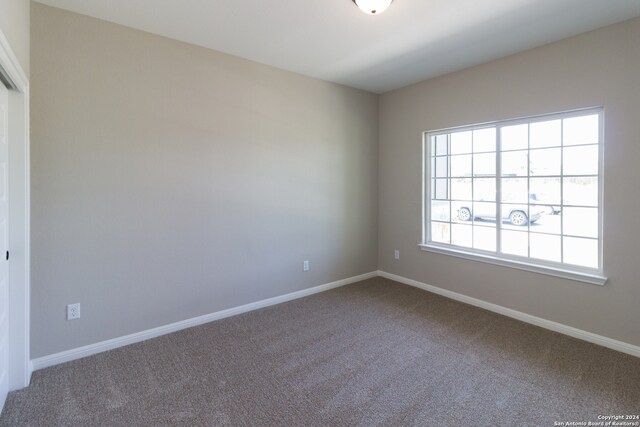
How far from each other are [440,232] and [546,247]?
44.8 inches

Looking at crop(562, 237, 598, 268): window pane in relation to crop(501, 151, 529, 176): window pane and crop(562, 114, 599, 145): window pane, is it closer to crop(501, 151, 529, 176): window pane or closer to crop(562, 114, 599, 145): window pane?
crop(501, 151, 529, 176): window pane

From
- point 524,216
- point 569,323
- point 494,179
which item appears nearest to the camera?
point 569,323

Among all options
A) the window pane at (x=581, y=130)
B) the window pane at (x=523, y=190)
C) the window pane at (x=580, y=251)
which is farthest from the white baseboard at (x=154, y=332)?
the window pane at (x=581, y=130)

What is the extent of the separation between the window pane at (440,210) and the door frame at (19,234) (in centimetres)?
387

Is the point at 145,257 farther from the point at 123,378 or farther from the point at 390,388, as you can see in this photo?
the point at 390,388

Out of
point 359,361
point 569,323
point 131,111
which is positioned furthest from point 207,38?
point 569,323

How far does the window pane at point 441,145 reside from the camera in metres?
3.88

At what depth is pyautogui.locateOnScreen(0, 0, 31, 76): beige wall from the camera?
1.63m

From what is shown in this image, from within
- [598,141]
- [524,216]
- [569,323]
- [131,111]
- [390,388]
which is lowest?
[390,388]

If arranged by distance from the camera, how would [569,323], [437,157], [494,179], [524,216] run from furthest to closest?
[437,157], [494,179], [524,216], [569,323]

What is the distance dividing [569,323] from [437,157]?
2.16 metres

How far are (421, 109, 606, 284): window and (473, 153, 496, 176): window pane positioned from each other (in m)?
0.01

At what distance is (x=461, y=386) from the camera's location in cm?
212

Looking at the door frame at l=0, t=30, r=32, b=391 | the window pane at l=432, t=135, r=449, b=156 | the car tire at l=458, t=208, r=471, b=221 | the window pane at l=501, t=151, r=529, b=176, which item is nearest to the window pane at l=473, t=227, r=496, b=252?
the car tire at l=458, t=208, r=471, b=221
